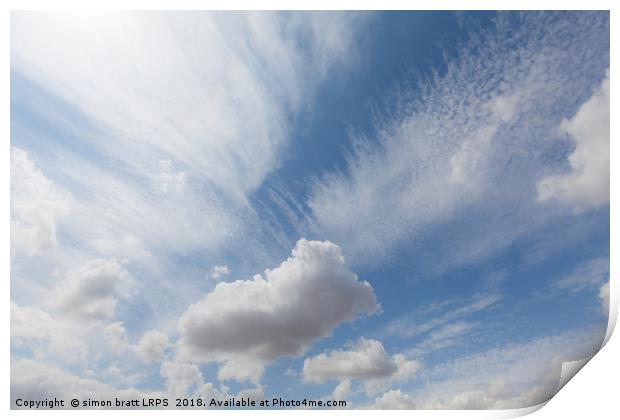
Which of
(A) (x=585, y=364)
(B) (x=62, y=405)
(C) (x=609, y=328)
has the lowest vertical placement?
(A) (x=585, y=364)

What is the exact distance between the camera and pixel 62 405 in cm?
1642
